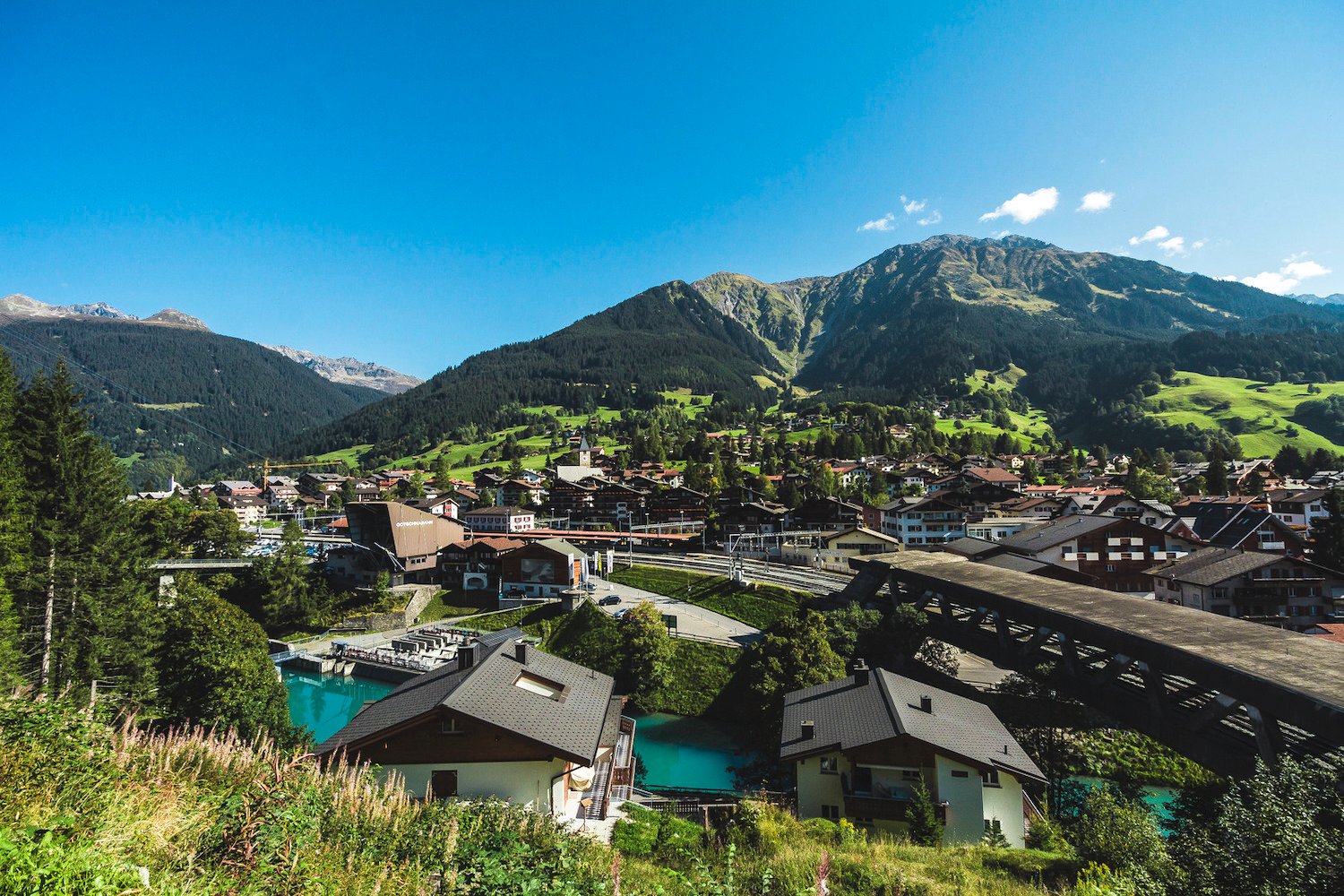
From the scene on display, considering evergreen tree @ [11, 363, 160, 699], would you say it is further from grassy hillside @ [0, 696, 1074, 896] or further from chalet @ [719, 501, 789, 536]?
chalet @ [719, 501, 789, 536]

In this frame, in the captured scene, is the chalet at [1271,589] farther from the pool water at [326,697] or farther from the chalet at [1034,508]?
the pool water at [326,697]

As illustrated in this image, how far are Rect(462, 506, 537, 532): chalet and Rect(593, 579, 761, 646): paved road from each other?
32.8 metres

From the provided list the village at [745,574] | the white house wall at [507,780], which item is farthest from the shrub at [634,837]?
the white house wall at [507,780]

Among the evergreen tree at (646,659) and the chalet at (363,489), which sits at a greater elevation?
the chalet at (363,489)

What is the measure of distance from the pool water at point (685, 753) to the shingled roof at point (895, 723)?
787 cm

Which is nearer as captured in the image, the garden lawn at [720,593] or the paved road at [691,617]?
the paved road at [691,617]

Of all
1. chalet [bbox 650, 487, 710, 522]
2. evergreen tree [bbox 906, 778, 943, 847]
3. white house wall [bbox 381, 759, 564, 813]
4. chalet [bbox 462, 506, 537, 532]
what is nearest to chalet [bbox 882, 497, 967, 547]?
chalet [bbox 650, 487, 710, 522]

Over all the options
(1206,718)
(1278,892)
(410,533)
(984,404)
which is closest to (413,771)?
(1278,892)

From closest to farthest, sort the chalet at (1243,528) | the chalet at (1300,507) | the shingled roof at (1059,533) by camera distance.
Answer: the shingled roof at (1059,533), the chalet at (1243,528), the chalet at (1300,507)

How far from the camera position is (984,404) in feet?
641

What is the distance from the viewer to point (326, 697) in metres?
44.0

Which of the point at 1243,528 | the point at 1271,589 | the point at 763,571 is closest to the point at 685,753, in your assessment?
the point at 763,571

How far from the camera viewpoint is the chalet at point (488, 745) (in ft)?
57.3

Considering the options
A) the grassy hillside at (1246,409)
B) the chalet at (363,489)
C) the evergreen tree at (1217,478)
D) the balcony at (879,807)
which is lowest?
the balcony at (879,807)
